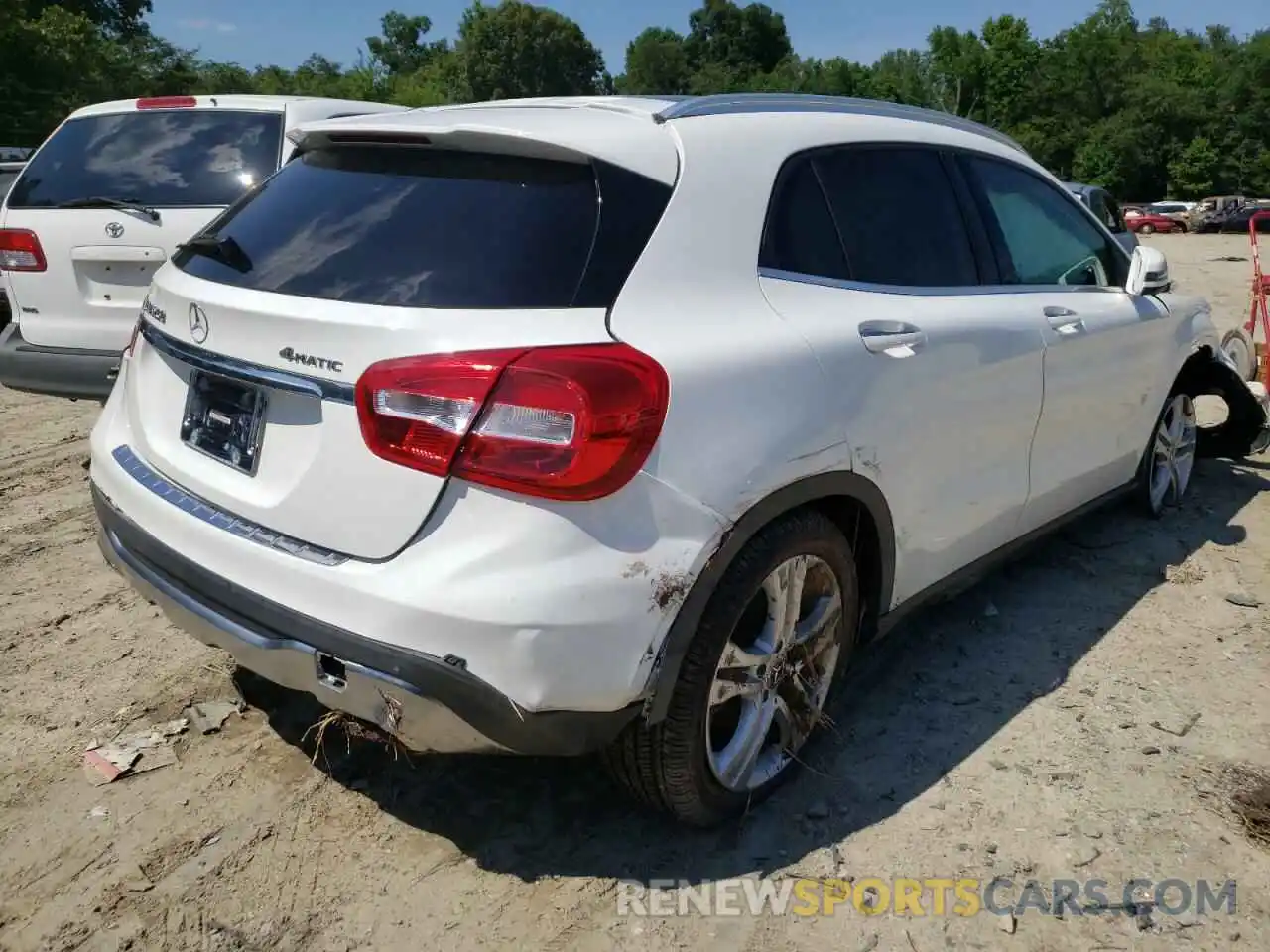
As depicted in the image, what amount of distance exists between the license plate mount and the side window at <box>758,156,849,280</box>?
126 centimetres

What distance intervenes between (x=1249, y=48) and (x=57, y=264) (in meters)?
73.7

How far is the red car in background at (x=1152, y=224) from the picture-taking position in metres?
39.6

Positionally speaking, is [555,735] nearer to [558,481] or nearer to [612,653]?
[612,653]

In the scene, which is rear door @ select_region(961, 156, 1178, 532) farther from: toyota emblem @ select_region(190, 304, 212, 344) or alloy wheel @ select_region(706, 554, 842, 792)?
toyota emblem @ select_region(190, 304, 212, 344)

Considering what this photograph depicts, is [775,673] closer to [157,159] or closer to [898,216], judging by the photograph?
[898,216]

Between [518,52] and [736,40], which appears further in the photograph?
[736,40]

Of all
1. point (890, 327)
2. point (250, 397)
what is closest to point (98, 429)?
point (250, 397)

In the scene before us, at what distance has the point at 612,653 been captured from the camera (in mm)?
2156

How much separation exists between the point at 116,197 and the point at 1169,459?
531 centimetres

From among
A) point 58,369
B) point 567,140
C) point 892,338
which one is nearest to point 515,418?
point 567,140

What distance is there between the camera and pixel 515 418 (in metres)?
2.07

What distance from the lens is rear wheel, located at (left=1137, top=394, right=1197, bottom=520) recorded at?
4.75 metres

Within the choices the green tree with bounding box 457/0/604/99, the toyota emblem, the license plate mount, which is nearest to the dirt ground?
the license plate mount

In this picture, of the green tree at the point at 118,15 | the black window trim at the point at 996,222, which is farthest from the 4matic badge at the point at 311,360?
the green tree at the point at 118,15
